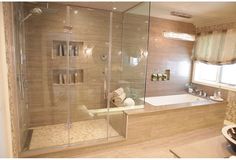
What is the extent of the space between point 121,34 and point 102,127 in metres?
2.00

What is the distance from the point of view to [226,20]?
354 centimetres

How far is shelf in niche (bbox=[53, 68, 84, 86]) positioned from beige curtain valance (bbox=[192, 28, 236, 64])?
9.78 ft

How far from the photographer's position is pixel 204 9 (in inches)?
117

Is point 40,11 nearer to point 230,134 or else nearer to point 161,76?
point 161,76

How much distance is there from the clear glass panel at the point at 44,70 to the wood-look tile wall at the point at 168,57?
1978 millimetres

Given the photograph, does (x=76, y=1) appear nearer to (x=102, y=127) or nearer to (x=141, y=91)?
(x=141, y=91)

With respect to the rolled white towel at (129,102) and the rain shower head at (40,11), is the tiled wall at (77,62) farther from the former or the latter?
the rolled white towel at (129,102)

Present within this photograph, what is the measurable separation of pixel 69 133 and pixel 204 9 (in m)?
3.33

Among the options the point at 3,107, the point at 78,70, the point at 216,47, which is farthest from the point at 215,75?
the point at 3,107

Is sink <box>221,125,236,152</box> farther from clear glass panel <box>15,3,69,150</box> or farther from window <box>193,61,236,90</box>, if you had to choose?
window <box>193,61,236,90</box>

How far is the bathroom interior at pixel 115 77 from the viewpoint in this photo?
2670mm

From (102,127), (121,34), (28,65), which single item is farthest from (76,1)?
(102,127)

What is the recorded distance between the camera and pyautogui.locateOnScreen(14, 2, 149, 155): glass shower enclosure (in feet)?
9.31

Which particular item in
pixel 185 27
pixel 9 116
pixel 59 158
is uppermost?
pixel 185 27
